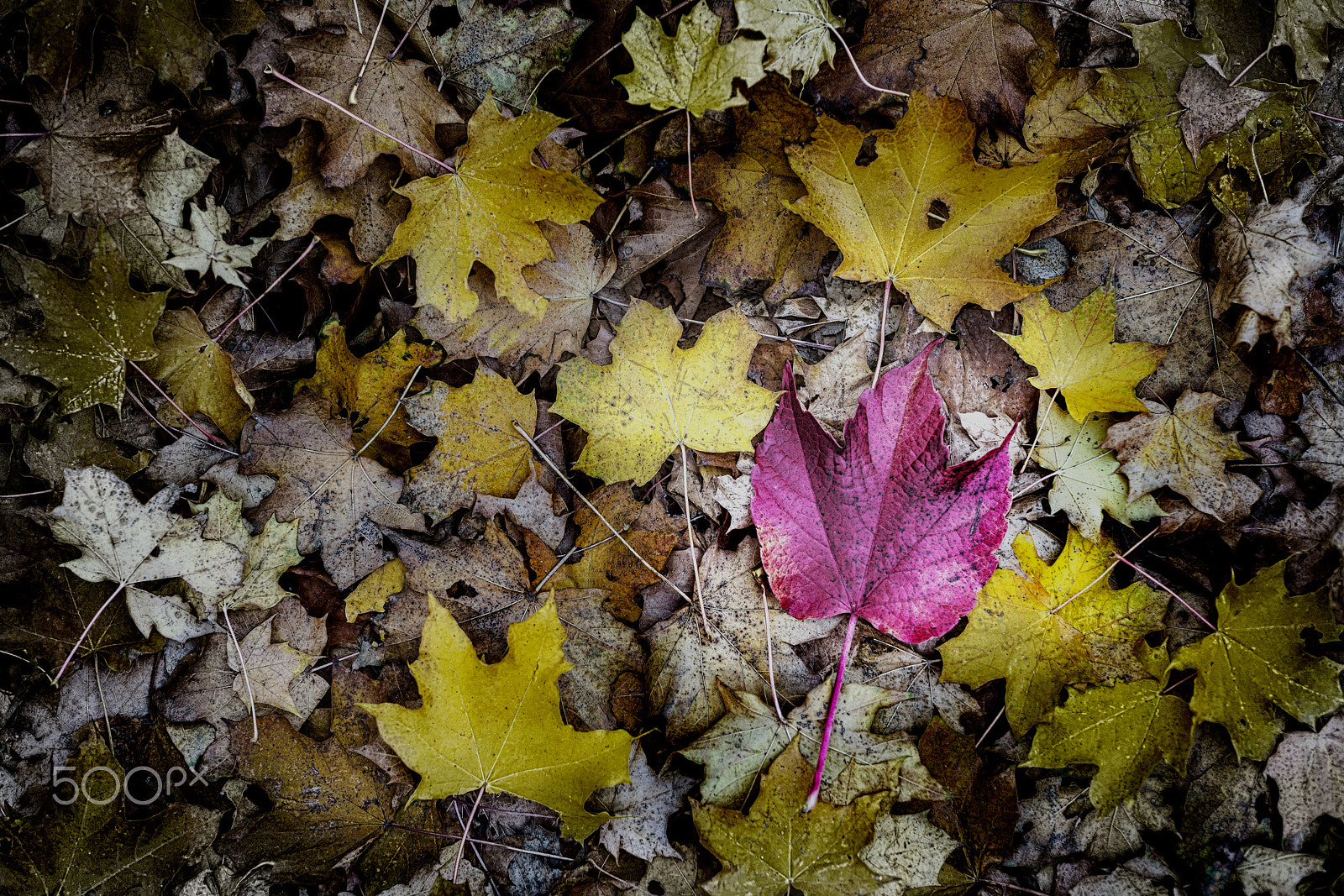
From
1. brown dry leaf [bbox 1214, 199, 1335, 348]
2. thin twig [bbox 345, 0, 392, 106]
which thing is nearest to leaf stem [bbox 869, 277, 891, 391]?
brown dry leaf [bbox 1214, 199, 1335, 348]

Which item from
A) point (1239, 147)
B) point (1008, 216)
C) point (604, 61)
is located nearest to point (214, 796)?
point (604, 61)

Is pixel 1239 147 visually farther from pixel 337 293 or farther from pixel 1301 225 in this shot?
pixel 337 293

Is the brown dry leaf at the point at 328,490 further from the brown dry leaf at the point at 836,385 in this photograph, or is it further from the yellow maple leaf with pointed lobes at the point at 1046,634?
the yellow maple leaf with pointed lobes at the point at 1046,634

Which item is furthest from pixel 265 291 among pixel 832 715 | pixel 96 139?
pixel 832 715

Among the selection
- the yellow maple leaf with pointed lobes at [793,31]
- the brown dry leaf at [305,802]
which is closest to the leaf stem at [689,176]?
the yellow maple leaf with pointed lobes at [793,31]

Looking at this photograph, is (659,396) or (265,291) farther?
(265,291)

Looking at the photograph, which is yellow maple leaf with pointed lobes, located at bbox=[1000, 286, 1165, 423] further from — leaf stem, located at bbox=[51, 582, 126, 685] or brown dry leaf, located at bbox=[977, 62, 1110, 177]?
leaf stem, located at bbox=[51, 582, 126, 685]

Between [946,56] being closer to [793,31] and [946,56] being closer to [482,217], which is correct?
[793,31]
